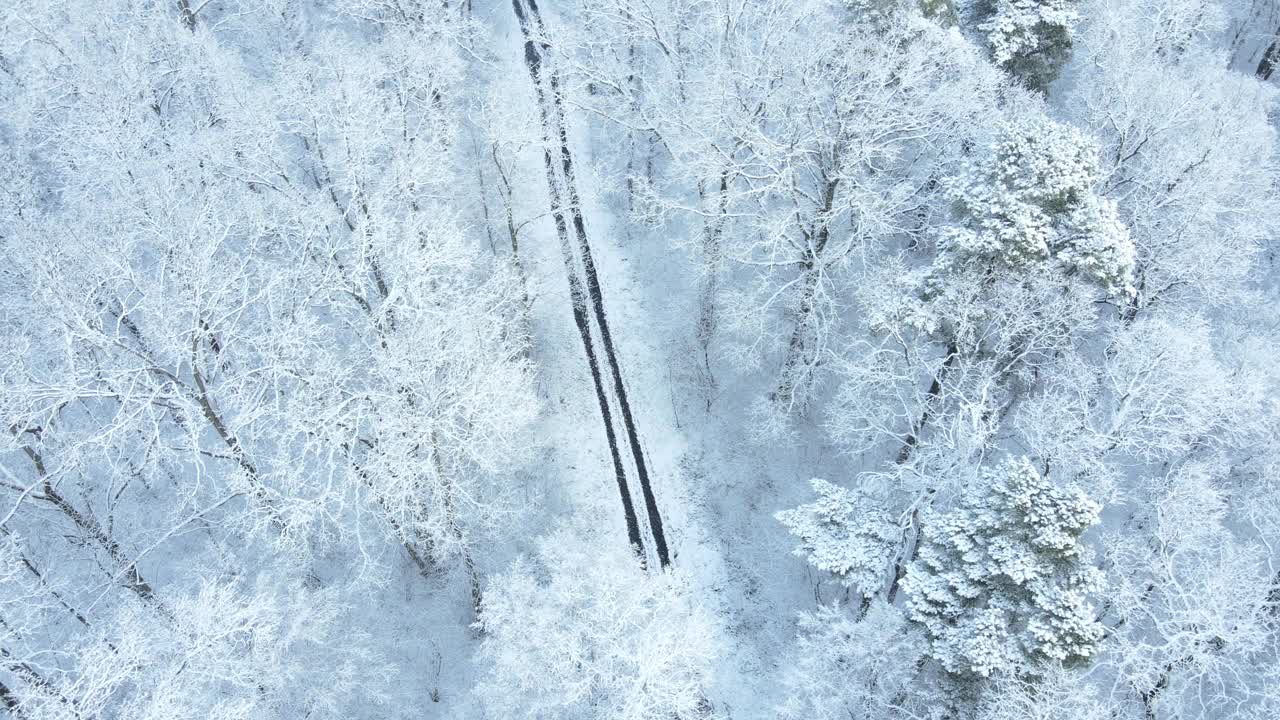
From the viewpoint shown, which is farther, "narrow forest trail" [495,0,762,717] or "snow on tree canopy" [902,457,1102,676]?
"narrow forest trail" [495,0,762,717]

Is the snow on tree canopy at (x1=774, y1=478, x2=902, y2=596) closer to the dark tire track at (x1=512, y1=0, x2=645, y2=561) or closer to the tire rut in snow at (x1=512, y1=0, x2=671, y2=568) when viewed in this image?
the tire rut in snow at (x1=512, y1=0, x2=671, y2=568)

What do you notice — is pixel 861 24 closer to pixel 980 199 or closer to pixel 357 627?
pixel 980 199

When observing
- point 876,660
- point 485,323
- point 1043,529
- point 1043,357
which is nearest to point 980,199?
point 1043,357

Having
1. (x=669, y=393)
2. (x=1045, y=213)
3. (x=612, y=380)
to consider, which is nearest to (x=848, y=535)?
(x=669, y=393)

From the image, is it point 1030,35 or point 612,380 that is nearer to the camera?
point 1030,35

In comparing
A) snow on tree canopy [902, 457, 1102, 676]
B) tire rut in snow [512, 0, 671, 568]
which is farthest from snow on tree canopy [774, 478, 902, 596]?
tire rut in snow [512, 0, 671, 568]

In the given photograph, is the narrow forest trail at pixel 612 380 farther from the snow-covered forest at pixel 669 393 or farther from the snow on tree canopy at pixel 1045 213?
the snow on tree canopy at pixel 1045 213

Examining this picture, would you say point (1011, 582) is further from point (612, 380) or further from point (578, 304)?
point (578, 304)

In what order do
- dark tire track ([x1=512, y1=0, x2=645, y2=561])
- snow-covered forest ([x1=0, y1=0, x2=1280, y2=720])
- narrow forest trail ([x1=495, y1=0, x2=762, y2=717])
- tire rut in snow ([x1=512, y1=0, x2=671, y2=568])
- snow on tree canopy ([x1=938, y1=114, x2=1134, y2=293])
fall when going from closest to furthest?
snow-covered forest ([x1=0, y1=0, x2=1280, y2=720]), snow on tree canopy ([x1=938, y1=114, x2=1134, y2=293]), narrow forest trail ([x1=495, y1=0, x2=762, y2=717]), dark tire track ([x1=512, y1=0, x2=645, y2=561]), tire rut in snow ([x1=512, y1=0, x2=671, y2=568])
